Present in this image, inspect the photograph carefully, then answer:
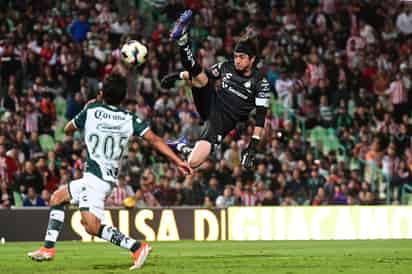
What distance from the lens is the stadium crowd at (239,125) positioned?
82.8 ft

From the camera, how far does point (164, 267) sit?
1400cm

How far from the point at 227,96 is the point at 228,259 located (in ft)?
11.0

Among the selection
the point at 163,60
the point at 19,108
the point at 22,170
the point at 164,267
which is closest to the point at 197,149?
the point at 164,267

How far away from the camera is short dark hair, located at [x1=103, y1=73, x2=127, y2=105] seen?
13594mm

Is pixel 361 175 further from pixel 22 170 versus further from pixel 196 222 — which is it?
pixel 22 170

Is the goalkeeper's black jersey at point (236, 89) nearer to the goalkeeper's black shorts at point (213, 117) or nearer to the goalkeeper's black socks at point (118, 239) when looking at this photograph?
the goalkeeper's black shorts at point (213, 117)

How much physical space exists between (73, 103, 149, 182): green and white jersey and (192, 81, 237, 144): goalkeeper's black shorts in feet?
14.1

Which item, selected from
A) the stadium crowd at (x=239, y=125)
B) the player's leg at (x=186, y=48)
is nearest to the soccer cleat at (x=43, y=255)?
the player's leg at (x=186, y=48)

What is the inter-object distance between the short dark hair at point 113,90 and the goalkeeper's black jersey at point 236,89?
441 cm

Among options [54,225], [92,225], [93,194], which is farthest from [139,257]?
[54,225]

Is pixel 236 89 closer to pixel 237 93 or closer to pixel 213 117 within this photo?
pixel 237 93

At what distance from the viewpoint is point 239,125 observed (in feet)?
90.3

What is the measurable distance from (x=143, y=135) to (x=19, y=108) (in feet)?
43.3

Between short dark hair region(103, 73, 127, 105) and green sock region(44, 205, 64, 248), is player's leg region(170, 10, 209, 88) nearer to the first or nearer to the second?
short dark hair region(103, 73, 127, 105)
